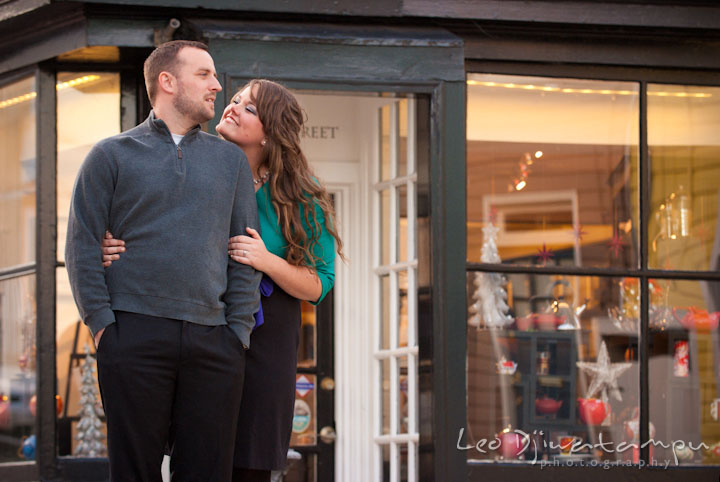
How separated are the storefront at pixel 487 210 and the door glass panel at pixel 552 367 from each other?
0.01 meters

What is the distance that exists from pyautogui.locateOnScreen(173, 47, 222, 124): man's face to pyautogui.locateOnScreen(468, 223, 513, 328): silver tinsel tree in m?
2.72

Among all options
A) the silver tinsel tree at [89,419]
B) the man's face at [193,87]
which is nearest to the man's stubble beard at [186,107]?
the man's face at [193,87]

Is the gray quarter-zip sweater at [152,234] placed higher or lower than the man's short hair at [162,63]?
lower

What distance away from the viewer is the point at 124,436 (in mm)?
3148

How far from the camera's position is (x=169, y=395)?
3.18m

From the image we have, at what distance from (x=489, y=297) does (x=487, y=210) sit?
0.48 metres

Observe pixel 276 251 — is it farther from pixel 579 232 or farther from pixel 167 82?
pixel 579 232

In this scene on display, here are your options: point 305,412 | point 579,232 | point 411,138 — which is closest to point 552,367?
point 579,232

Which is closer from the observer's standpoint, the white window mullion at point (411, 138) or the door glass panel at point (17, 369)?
the door glass panel at point (17, 369)

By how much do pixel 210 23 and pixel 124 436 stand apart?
2823 mm

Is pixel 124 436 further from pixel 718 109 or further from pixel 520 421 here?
pixel 718 109

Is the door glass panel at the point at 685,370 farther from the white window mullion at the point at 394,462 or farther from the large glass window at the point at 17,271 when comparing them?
the large glass window at the point at 17,271

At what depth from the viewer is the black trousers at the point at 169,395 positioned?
3.12 meters

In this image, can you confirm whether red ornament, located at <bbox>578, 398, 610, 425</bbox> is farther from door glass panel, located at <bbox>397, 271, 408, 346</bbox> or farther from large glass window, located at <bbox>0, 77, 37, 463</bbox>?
large glass window, located at <bbox>0, 77, 37, 463</bbox>
